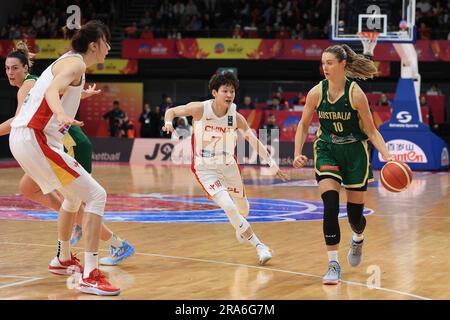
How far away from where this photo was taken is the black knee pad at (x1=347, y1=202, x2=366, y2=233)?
24.3 ft

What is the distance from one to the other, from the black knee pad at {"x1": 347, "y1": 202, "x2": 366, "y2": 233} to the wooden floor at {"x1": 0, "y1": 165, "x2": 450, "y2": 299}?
37cm

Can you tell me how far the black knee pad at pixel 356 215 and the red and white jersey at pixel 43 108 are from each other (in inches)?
101

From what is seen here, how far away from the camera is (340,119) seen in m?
7.10

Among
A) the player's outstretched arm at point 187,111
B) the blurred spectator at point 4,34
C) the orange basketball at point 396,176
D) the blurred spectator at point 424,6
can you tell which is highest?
the blurred spectator at point 424,6

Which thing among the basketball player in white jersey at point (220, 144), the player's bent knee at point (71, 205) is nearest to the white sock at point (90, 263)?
the player's bent knee at point (71, 205)

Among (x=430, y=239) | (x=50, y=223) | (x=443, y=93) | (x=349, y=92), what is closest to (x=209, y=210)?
(x=50, y=223)

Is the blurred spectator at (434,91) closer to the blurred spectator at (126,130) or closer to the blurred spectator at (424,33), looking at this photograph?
the blurred spectator at (424,33)

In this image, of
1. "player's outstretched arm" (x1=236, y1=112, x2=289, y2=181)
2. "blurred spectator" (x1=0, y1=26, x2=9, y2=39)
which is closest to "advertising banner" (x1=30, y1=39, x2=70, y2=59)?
"blurred spectator" (x1=0, y1=26, x2=9, y2=39)

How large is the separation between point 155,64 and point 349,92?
22.6 meters

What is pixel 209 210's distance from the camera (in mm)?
12188

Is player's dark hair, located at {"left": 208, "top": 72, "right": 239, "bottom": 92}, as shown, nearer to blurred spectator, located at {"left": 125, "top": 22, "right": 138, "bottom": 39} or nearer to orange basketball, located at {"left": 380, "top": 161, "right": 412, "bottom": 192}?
orange basketball, located at {"left": 380, "top": 161, "right": 412, "bottom": 192}

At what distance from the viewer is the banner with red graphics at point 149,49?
1120 inches

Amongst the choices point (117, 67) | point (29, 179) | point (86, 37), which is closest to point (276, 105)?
point (117, 67)

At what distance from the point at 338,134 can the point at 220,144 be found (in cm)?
161
